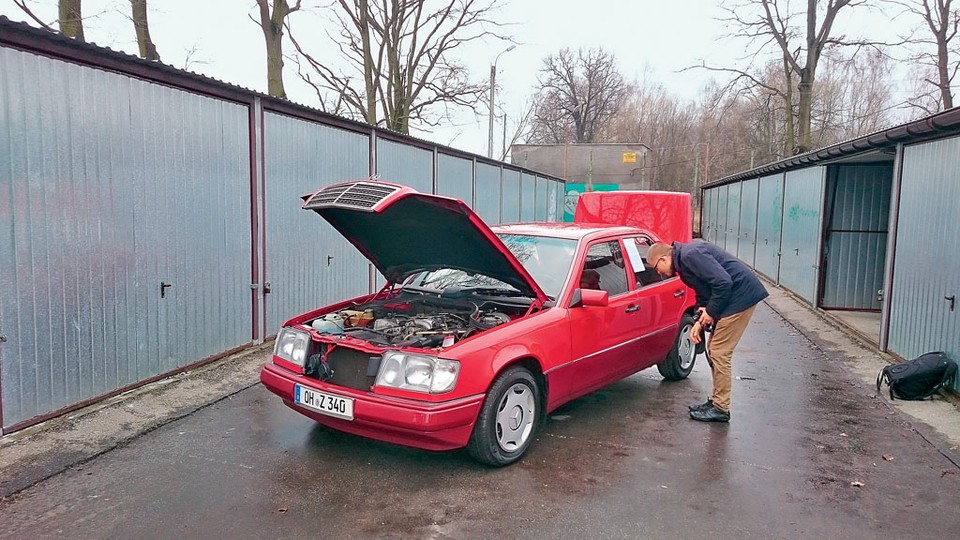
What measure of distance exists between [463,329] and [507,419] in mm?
694

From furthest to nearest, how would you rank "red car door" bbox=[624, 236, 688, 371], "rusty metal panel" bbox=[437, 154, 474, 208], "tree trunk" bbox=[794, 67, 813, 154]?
"tree trunk" bbox=[794, 67, 813, 154] → "rusty metal panel" bbox=[437, 154, 474, 208] → "red car door" bbox=[624, 236, 688, 371]

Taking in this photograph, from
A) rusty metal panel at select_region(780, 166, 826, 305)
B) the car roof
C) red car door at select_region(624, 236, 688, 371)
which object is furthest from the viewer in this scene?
rusty metal panel at select_region(780, 166, 826, 305)

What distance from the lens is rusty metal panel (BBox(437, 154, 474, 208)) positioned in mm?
12878

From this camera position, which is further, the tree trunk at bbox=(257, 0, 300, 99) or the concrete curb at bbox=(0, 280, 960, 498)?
the tree trunk at bbox=(257, 0, 300, 99)

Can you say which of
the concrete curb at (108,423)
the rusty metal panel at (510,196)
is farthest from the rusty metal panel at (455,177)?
the concrete curb at (108,423)

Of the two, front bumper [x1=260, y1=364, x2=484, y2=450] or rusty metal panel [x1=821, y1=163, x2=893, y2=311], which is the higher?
rusty metal panel [x1=821, y1=163, x2=893, y2=311]

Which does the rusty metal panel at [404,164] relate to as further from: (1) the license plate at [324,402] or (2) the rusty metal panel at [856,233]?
(2) the rusty metal panel at [856,233]

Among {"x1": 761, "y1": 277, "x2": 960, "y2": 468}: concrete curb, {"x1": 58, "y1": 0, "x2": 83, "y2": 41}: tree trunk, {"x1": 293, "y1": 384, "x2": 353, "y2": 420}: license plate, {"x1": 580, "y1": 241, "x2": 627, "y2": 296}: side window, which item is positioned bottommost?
{"x1": 761, "y1": 277, "x2": 960, "y2": 468}: concrete curb

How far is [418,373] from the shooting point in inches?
151

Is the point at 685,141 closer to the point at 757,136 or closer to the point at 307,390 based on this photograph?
the point at 757,136

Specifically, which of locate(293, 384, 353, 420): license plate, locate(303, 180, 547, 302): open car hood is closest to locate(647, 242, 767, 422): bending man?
locate(303, 180, 547, 302): open car hood

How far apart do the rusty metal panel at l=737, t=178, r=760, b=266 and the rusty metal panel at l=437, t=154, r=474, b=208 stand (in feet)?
28.3

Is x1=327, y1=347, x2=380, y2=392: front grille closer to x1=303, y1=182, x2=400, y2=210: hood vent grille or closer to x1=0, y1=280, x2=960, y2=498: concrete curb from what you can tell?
x1=303, y1=182, x2=400, y2=210: hood vent grille

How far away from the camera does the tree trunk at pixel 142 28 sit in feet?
36.4
